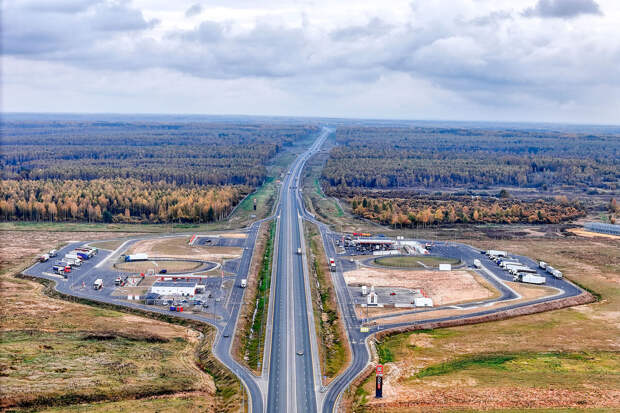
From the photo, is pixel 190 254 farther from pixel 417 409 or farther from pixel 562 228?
pixel 562 228

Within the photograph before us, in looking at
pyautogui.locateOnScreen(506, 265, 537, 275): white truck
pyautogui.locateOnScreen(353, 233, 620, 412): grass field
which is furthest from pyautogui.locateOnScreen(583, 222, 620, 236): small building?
pyautogui.locateOnScreen(353, 233, 620, 412): grass field

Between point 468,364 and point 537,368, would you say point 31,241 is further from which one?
point 537,368

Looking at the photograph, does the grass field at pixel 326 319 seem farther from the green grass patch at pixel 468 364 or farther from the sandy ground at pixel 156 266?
the sandy ground at pixel 156 266

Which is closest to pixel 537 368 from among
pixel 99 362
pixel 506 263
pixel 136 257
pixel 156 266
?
pixel 506 263

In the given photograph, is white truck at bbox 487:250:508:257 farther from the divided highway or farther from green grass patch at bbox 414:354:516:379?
green grass patch at bbox 414:354:516:379

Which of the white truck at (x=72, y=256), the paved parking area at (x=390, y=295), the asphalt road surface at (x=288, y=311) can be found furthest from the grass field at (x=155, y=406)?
the white truck at (x=72, y=256)

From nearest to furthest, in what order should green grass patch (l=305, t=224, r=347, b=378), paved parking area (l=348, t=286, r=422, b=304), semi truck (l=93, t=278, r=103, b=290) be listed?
1. green grass patch (l=305, t=224, r=347, b=378)
2. paved parking area (l=348, t=286, r=422, b=304)
3. semi truck (l=93, t=278, r=103, b=290)
